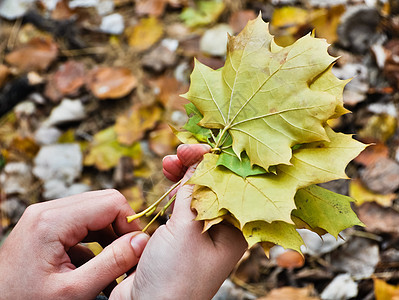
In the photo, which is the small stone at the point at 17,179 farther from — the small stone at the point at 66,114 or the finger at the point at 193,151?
the finger at the point at 193,151

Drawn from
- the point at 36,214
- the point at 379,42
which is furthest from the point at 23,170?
the point at 379,42

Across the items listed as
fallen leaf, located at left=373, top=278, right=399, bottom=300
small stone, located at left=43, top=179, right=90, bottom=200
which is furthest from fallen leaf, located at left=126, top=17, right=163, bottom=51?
fallen leaf, located at left=373, top=278, right=399, bottom=300

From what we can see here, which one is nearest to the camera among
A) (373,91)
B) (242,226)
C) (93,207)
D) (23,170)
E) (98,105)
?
(242,226)

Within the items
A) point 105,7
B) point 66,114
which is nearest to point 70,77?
point 66,114

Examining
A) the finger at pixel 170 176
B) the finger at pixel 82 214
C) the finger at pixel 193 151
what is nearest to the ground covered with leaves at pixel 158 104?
the finger at pixel 82 214

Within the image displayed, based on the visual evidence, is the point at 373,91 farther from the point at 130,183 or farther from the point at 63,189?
the point at 63,189

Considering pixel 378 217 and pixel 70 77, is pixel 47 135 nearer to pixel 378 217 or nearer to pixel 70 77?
pixel 70 77
